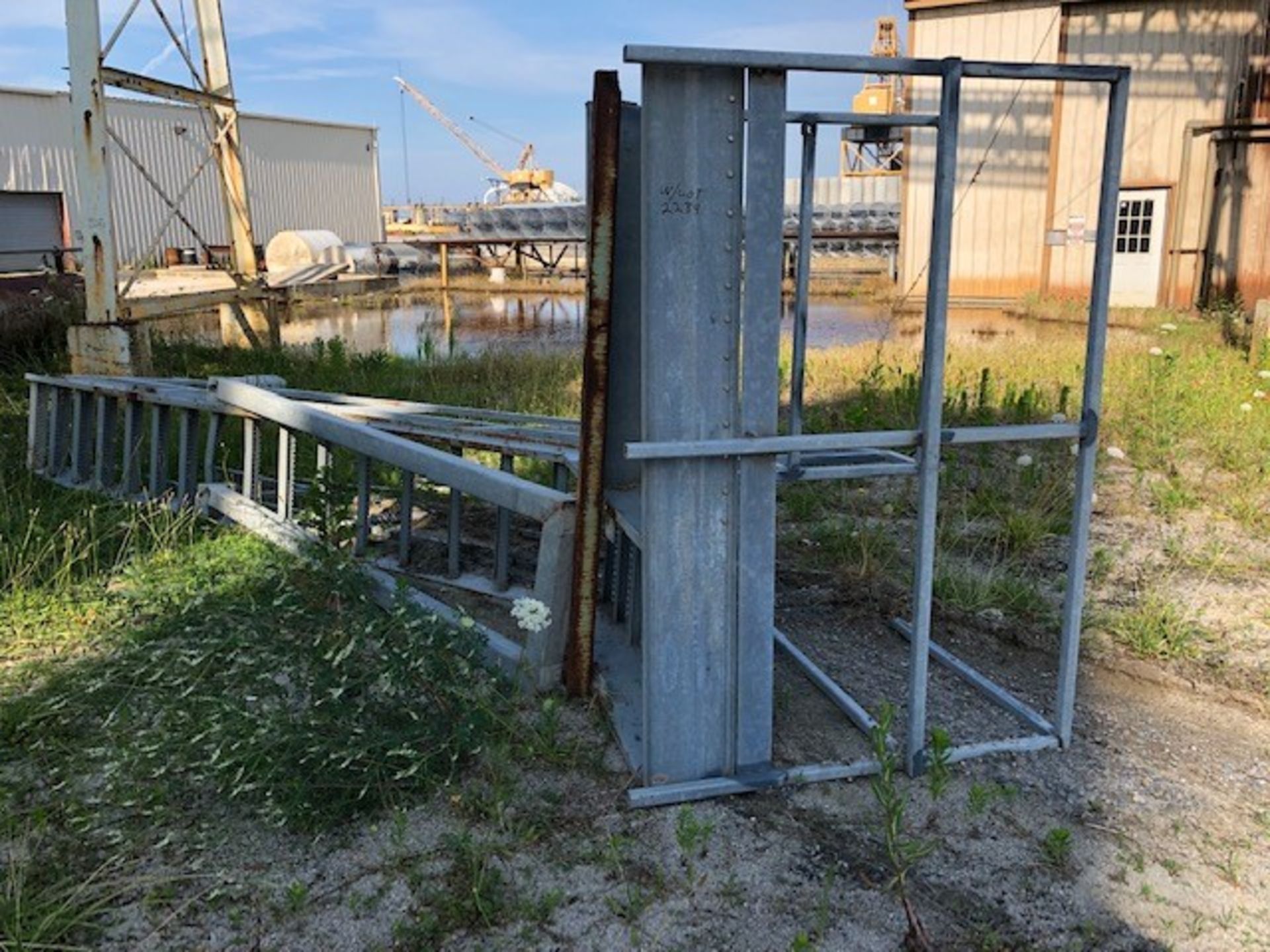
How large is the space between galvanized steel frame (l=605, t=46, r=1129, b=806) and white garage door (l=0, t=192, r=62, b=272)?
28.5m

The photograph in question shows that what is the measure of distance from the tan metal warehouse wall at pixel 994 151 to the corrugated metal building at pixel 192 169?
579 inches

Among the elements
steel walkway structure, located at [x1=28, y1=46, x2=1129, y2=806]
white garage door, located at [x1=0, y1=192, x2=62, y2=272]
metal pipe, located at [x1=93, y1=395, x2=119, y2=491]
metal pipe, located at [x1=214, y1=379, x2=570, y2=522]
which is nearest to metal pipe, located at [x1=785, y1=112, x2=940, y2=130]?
steel walkway structure, located at [x1=28, y1=46, x2=1129, y2=806]

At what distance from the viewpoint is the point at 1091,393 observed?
3125mm

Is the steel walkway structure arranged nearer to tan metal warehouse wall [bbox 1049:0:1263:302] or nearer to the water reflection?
the water reflection

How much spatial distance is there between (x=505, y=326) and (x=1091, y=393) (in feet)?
62.5

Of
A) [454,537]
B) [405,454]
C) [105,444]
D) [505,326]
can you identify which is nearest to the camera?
[405,454]

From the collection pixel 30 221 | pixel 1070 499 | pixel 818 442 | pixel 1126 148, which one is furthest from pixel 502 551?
pixel 30 221

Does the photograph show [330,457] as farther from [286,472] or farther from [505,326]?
[505,326]

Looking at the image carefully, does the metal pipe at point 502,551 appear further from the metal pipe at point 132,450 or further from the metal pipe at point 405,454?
the metal pipe at point 132,450

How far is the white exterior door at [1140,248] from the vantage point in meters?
18.2

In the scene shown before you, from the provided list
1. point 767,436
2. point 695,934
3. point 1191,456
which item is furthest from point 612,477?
point 1191,456

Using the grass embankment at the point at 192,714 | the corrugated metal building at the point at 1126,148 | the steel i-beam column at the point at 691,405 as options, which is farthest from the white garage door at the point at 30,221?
the steel i-beam column at the point at 691,405

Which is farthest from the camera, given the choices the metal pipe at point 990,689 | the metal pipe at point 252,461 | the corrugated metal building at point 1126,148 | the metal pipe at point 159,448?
the corrugated metal building at point 1126,148

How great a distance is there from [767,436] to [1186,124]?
18.1m
